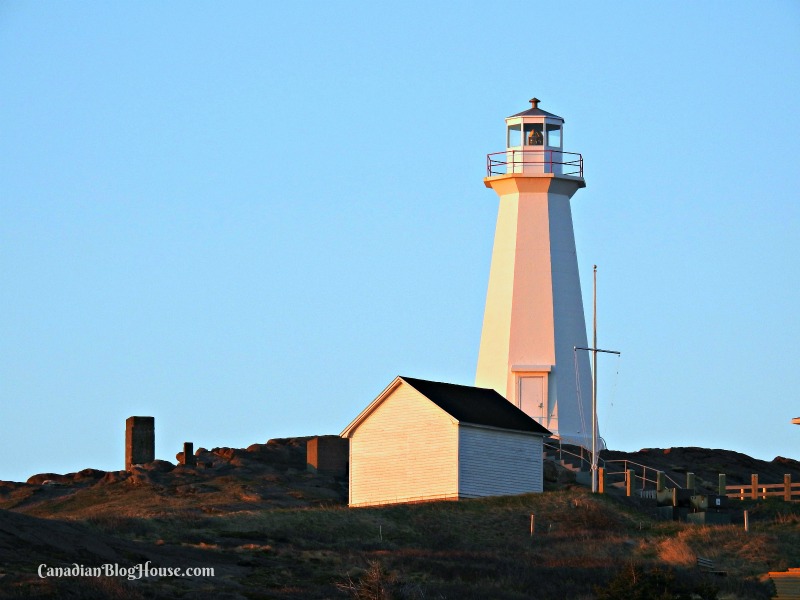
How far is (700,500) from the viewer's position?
48.0 m

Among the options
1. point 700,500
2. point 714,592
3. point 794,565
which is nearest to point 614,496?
point 700,500

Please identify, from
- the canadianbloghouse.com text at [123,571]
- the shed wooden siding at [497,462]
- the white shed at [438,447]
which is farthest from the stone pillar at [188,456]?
the canadianbloghouse.com text at [123,571]

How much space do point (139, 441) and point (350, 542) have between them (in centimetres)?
1820

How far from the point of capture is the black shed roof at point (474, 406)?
161ft

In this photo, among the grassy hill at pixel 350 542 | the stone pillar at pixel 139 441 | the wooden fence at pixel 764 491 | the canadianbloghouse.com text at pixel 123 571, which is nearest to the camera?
the canadianbloghouse.com text at pixel 123 571

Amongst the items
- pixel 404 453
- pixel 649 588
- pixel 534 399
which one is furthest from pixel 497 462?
pixel 649 588

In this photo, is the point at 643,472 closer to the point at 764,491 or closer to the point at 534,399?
the point at 534,399

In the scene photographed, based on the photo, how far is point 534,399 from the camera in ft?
179

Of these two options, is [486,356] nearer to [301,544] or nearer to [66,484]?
[66,484]

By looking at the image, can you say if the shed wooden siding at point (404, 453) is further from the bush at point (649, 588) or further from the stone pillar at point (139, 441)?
the bush at point (649, 588)

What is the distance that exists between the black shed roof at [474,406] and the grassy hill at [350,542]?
2.07 metres

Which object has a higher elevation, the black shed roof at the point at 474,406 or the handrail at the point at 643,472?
the black shed roof at the point at 474,406

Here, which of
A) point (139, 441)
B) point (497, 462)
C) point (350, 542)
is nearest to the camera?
point (350, 542)

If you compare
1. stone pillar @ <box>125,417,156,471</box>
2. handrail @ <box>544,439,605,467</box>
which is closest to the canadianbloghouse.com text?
handrail @ <box>544,439,605,467</box>
